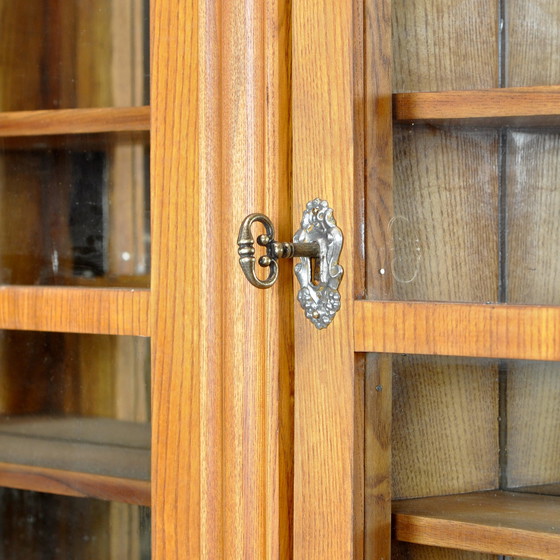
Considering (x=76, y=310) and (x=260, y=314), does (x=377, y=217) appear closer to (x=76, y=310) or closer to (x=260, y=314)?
(x=260, y=314)

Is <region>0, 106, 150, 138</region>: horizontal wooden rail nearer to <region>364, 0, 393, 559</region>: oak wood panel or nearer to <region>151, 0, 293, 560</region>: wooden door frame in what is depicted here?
<region>151, 0, 293, 560</region>: wooden door frame

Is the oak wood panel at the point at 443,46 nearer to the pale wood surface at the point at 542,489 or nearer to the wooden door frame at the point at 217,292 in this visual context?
the wooden door frame at the point at 217,292

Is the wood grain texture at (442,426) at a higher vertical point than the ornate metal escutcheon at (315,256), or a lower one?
lower

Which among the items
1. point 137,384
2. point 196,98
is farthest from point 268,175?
point 137,384

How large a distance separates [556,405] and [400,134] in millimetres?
179

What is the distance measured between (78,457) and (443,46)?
371 mm

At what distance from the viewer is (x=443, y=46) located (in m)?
0.52

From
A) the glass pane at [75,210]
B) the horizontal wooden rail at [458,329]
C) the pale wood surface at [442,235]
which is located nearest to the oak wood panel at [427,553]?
the pale wood surface at [442,235]

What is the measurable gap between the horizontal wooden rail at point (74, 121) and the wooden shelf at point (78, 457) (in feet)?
0.67

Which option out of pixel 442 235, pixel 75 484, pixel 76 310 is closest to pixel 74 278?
pixel 76 310

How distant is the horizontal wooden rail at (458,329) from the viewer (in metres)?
0.47

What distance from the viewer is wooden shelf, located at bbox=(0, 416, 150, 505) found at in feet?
1.96

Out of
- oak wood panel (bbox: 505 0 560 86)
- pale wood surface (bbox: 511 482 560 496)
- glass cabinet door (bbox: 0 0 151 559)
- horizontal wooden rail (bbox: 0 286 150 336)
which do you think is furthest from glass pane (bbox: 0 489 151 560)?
oak wood panel (bbox: 505 0 560 86)

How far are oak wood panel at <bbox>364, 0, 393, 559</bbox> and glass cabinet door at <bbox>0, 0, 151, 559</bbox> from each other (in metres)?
0.15
